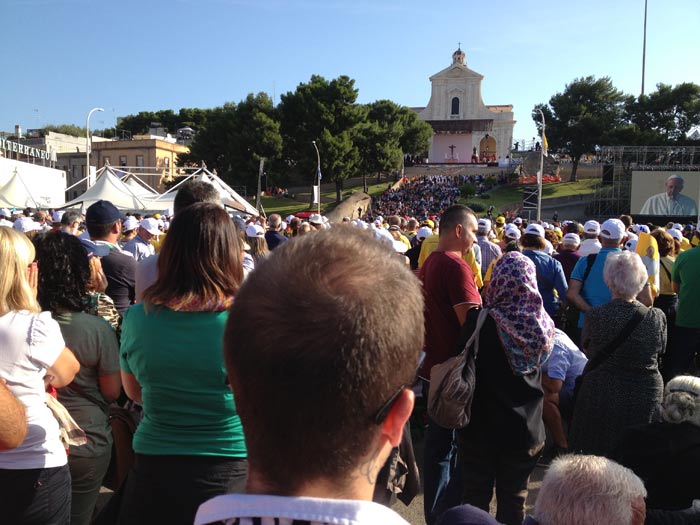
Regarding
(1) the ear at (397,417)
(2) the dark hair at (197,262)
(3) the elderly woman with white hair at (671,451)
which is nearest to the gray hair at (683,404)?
(3) the elderly woman with white hair at (671,451)

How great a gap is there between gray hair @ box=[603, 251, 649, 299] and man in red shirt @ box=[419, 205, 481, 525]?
85 cm

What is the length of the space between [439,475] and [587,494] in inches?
70.1

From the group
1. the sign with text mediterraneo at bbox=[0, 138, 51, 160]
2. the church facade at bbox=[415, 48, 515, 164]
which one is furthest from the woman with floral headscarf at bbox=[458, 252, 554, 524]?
the church facade at bbox=[415, 48, 515, 164]

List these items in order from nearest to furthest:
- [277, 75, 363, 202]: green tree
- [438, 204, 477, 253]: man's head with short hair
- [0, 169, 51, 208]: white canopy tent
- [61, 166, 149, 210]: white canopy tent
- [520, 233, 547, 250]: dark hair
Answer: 1. [438, 204, 477, 253]: man's head with short hair
2. [520, 233, 547, 250]: dark hair
3. [61, 166, 149, 210]: white canopy tent
4. [0, 169, 51, 208]: white canopy tent
5. [277, 75, 363, 202]: green tree

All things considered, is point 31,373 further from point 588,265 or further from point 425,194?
point 425,194

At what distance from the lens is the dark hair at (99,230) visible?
477cm

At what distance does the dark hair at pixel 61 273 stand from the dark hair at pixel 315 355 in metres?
2.17

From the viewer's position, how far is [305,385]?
93 cm

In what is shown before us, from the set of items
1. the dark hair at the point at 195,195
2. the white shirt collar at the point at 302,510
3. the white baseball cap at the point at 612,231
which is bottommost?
the white baseball cap at the point at 612,231

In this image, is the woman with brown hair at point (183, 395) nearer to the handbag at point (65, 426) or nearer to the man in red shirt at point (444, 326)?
the handbag at point (65, 426)

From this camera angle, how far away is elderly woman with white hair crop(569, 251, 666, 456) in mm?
3520

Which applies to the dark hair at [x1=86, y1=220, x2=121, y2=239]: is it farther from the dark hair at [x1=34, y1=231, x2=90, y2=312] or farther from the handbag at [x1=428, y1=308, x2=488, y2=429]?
the handbag at [x1=428, y1=308, x2=488, y2=429]

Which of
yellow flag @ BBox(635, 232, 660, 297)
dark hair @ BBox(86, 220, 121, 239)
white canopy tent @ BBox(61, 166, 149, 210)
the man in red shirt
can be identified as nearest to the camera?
the man in red shirt

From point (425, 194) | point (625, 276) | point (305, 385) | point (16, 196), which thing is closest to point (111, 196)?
point (16, 196)
